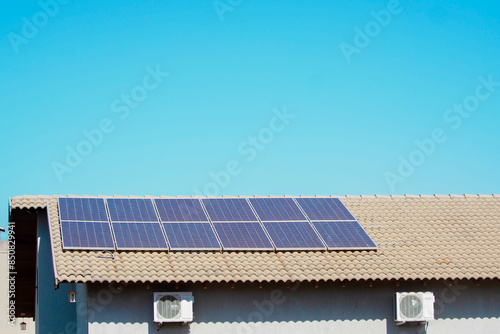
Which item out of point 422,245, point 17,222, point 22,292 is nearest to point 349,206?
point 422,245

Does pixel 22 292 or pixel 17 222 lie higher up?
pixel 17 222

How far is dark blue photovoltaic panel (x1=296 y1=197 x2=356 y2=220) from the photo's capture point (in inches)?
770

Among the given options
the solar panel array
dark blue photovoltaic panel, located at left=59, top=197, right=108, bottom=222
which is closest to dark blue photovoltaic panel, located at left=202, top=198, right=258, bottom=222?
the solar panel array

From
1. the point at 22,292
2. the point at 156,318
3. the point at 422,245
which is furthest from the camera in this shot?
the point at 22,292

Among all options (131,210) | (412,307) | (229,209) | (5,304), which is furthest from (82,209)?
(5,304)

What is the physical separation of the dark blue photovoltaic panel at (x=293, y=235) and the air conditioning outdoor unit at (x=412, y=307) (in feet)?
7.56

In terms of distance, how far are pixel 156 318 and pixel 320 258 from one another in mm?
4254

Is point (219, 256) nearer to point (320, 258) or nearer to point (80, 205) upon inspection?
point (320, 258)

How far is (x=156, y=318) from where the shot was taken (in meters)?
15.7

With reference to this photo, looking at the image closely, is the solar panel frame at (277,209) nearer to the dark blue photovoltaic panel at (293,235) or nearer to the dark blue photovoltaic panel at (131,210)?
the dark blue photovoltaic panel at (293,235)

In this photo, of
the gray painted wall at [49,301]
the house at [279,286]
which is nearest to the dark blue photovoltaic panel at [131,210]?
the house at [279,286]

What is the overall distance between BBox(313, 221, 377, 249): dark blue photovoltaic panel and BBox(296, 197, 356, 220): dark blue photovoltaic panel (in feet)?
1.19

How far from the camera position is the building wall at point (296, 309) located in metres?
15.9

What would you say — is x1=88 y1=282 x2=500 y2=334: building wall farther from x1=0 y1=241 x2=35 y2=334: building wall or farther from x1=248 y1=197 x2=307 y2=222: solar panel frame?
x1=0 y1=241 x2=35 y2=334: building wall
